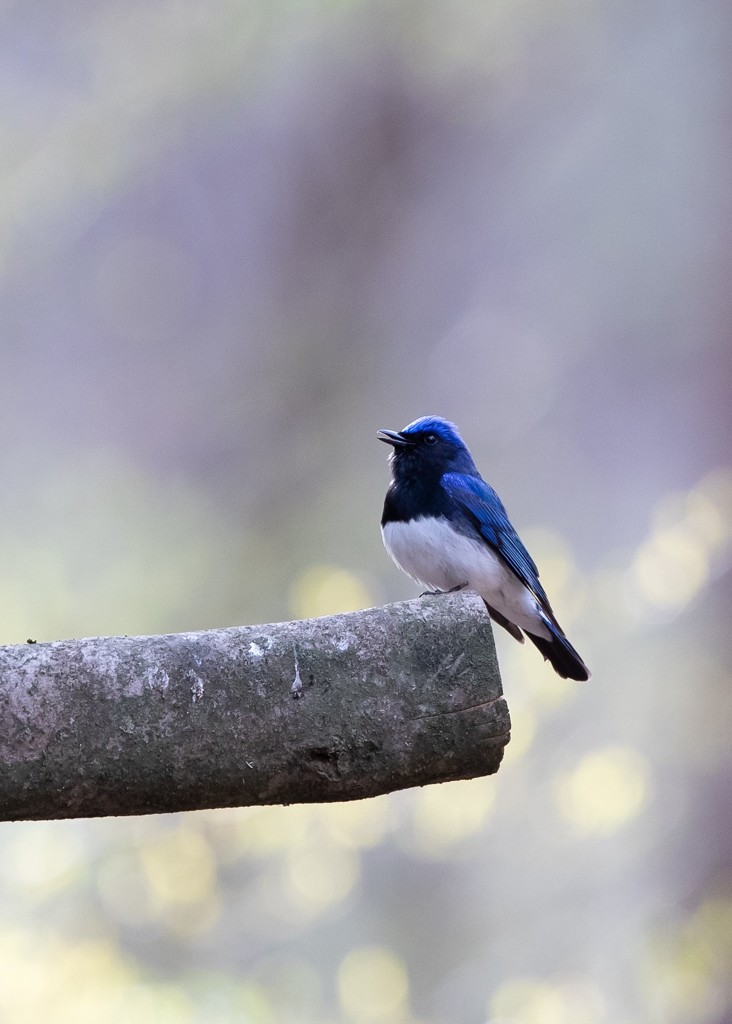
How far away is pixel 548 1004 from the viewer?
153 inches

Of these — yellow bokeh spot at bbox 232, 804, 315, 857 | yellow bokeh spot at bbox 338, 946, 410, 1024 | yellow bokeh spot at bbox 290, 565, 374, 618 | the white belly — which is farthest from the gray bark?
yellow bokeh spot at bbox 338, 946, 410, 1024

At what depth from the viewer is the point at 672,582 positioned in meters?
3.69

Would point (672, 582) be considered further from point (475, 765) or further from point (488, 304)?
point (488, 304)

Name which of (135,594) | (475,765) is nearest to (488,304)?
(135,594)

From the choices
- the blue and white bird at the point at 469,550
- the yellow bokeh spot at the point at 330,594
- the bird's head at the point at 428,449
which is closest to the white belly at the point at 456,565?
the blue and white bird at the point at 469,550

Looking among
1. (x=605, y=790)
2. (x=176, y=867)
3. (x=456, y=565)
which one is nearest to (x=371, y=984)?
(x=176, y=867)

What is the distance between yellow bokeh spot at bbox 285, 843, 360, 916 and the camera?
3908 mm

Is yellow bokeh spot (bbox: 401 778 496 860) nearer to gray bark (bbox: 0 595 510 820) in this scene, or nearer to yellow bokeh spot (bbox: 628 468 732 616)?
yellow bokeh spot (bbox: 628 468 732 616)

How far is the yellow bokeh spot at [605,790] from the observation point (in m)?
3.73

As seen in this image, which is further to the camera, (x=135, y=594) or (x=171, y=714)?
(x=135, y=594)

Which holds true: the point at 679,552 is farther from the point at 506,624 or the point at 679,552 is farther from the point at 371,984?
the point at 371,984

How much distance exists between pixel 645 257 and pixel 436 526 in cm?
454

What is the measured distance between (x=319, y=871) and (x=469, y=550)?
1.71 metres

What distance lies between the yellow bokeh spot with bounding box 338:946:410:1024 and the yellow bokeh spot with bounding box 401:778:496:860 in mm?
482
